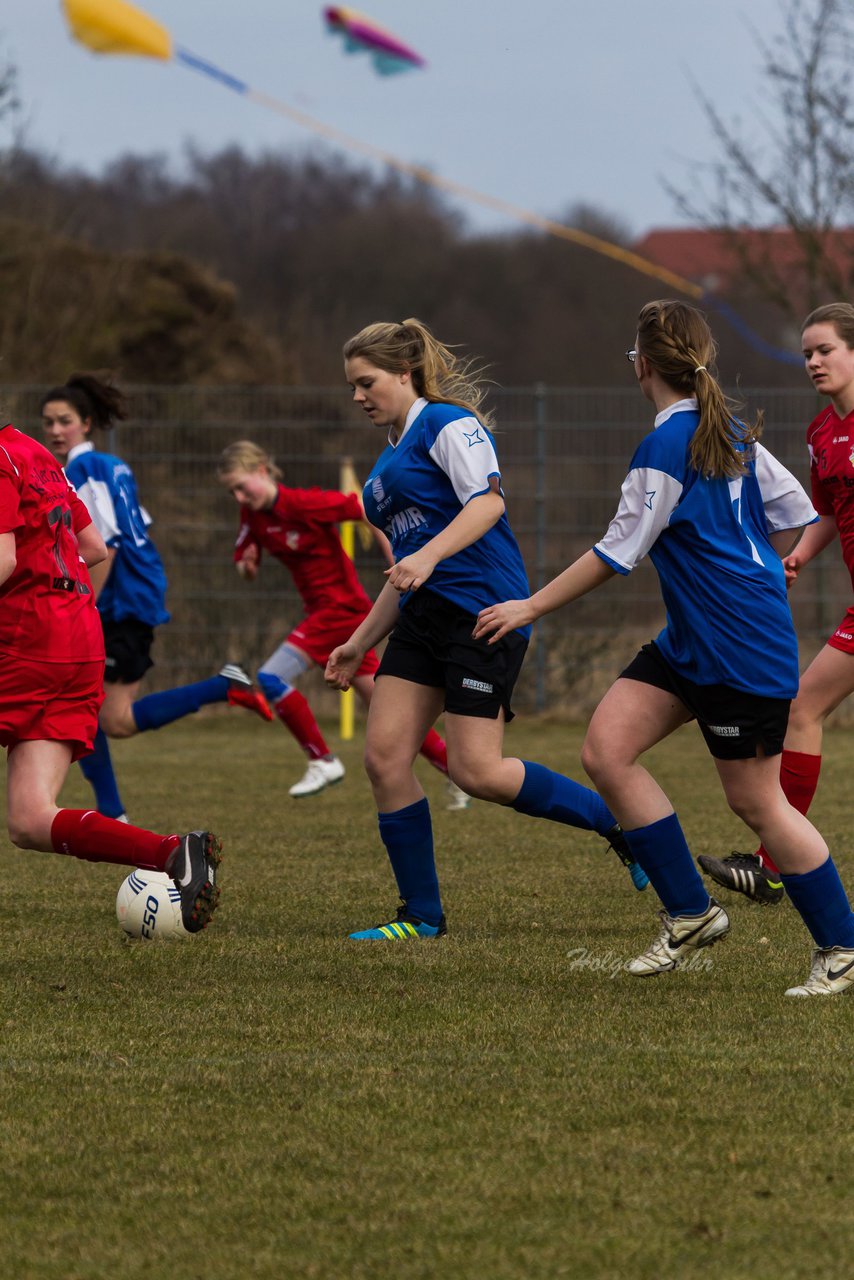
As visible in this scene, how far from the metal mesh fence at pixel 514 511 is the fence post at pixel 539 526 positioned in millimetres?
11

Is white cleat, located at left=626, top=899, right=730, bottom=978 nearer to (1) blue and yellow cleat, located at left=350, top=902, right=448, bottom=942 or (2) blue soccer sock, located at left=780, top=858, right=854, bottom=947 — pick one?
(2) blue soccer sock, located at left=780, top=858, right=854, bottom=947

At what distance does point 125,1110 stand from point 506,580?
2215 millimetres

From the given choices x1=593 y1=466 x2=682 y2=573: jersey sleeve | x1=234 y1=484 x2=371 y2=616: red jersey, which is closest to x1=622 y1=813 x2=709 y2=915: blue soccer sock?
x1=593 y1=466 x2=682 y2=573: jersey sleeve

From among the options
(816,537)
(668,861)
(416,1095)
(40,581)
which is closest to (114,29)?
(816,537)

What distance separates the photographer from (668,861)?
4.58m

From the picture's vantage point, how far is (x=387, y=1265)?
266 cm

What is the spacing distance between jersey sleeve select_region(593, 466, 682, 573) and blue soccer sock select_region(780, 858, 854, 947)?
0.91 meters

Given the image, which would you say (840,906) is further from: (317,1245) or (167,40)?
(167,40)

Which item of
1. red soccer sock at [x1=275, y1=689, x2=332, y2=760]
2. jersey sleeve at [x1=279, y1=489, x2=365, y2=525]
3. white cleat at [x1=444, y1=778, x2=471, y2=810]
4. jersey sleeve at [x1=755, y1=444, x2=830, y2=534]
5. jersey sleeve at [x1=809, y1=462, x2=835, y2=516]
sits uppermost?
jersey sleeve at [x1=755, y1=444, x2=830, y2=534]

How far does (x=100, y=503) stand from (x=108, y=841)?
3.31m

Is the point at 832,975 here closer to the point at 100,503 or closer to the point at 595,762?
the point at 595,762

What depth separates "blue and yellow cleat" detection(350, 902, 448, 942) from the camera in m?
5.30

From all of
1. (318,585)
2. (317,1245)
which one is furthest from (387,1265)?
(318,585)

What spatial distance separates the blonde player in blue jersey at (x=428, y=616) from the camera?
507 cm
